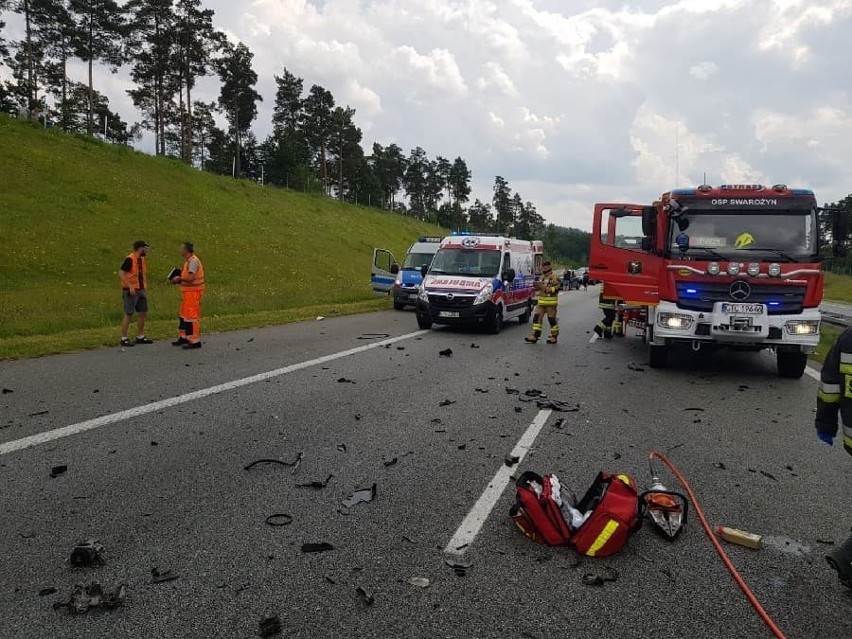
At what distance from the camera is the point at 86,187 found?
102ft

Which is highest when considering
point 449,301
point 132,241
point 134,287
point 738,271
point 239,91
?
point 239,91

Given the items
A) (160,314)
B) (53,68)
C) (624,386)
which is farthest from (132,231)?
(53,68)

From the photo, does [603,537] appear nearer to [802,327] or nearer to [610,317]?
[802,327]

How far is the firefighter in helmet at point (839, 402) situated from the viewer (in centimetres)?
322

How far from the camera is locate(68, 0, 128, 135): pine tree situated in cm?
4528

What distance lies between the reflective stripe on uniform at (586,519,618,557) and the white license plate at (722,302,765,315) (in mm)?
6412

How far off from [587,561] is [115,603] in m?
2.49

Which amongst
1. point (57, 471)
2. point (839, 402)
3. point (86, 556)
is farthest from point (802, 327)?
point (57, 471)

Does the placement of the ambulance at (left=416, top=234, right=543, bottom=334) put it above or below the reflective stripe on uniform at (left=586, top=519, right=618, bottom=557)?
above

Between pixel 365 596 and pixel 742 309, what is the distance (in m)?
7.73

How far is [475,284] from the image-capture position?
1406 centimetres

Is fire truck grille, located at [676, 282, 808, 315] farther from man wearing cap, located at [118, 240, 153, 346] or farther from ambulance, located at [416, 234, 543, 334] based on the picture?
man wearing cap, located at [118, 240, 153, 346]

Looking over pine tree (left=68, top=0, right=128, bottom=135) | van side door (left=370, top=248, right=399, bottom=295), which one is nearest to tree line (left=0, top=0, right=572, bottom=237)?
pine tree (left=68, top=0, right=128, bottom=135)

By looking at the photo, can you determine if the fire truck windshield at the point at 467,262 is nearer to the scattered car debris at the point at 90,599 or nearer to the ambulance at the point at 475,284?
the ambulance at the point at 475,284
